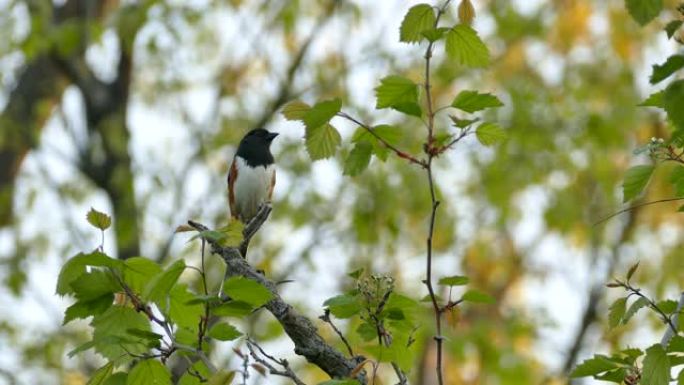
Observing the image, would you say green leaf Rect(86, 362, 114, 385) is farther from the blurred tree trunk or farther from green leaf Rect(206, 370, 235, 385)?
the blurred tree trunk

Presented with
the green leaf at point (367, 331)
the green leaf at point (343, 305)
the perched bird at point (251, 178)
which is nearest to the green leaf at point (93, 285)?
the green leaf at point (343, 305)

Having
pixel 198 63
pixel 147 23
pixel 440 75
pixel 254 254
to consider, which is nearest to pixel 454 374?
pixel 254 254

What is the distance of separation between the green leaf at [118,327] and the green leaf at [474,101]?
2.61 ft

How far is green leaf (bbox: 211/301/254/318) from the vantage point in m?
2.02

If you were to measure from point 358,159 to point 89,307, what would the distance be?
0.71 metres

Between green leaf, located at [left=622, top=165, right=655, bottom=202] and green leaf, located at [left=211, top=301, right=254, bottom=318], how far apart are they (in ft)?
2.58

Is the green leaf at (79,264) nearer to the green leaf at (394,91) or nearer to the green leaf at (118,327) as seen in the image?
the green leaf at (118,327)

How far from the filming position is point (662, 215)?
31.0ft

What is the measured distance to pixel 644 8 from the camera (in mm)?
1500

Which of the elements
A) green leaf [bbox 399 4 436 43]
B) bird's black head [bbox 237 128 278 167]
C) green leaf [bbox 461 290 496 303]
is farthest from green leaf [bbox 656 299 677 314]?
bird's black head [bbox 237 128 278 167]

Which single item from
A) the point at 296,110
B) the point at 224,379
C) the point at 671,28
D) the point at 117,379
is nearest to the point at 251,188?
the point at 296,110

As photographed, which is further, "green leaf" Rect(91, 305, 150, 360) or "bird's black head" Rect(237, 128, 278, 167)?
"bird's black head" Rect(237, 128, 278, 167)

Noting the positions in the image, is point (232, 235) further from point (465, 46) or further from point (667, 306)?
point (667, 306)

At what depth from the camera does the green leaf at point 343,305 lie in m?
2.19
